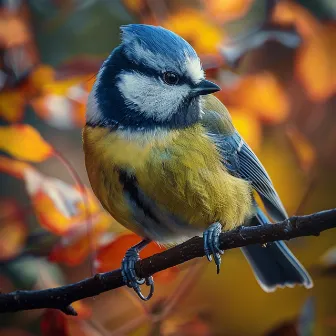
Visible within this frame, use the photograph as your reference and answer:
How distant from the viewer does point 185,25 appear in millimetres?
1122

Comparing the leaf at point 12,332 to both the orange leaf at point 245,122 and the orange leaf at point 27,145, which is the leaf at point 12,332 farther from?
the orange leaf at point 245,122

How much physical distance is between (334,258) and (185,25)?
0.46 metres

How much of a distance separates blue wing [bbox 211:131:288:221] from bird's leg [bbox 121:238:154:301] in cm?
19

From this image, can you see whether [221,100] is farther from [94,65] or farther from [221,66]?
[94,65]

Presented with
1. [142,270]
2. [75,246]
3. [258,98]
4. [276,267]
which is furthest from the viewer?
[276,267]

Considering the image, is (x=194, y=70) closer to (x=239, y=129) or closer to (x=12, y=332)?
(x=239, y=129)

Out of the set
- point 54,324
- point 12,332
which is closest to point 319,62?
point 54,324

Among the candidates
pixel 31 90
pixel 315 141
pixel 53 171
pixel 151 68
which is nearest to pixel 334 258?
pixel 315 141

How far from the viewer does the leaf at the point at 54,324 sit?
0.90m

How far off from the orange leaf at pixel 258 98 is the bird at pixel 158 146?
2.4 inches

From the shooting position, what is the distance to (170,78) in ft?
3.17

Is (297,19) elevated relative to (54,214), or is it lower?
elevated

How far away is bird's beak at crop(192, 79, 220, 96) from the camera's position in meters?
0.93

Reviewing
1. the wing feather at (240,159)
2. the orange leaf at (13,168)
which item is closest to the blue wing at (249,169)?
the wing feather at (240,159)
